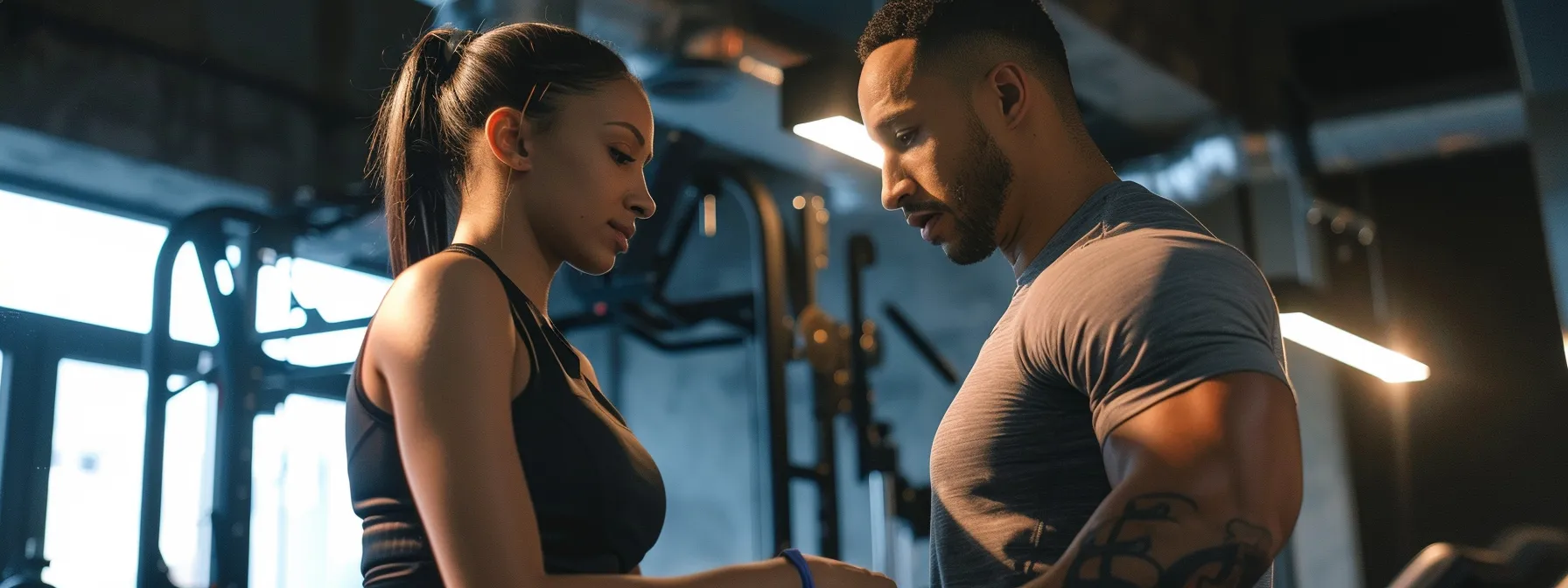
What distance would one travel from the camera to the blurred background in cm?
213

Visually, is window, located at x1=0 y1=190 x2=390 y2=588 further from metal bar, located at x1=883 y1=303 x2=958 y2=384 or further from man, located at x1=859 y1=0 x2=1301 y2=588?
metal bar, located at x1=883 y1=303 x2=958 y2=384

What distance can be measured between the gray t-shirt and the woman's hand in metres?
0.12

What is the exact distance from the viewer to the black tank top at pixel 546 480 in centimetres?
124

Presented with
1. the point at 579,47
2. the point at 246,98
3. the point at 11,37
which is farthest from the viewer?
the point at 246,98

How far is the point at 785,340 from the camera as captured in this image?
4.32 m

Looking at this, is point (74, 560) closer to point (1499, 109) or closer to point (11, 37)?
point (11, 37)

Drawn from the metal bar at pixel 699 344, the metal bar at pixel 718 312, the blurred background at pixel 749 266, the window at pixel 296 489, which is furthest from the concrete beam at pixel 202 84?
the metal bar at pixel 699 344

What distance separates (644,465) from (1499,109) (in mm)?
4756

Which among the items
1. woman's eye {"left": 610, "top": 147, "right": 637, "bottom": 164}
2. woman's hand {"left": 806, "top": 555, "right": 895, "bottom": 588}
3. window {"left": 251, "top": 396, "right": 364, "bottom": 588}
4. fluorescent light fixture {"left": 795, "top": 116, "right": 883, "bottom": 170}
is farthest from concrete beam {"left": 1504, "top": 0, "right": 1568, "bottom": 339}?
window {"left": 251, "top": 396, "right": 364, "bottom": 588}

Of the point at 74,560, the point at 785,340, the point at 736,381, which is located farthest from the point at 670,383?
the point at 74,560

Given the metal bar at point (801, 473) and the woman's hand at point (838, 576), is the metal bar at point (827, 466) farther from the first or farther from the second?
the woman's hand at point (838, 576)

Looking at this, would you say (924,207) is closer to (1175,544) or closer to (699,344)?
(1175,544)

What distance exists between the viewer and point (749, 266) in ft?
24.7

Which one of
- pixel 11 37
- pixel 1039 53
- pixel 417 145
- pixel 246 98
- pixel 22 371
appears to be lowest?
pixel 22 371
